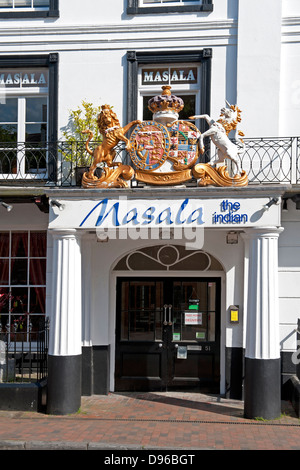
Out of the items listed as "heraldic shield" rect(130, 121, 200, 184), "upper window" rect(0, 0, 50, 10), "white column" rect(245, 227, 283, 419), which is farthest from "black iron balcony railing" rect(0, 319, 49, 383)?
"upper window" rect(0, 0, 50, 10)

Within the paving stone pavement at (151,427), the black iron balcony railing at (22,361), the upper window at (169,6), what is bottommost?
the paving stone pavement at (151,427)

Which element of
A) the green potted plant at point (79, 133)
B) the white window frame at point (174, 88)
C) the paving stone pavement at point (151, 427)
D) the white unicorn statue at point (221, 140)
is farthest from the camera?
the white window frame at point (174, 88)

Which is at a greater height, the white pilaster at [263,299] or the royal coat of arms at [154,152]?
the royal coat of arms at [154,152]

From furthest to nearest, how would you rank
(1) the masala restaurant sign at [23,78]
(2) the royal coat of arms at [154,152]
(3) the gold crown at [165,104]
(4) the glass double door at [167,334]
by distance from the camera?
(1) the masala restaurant sign at [23,78] → (4) the glass double door at [167,334] → (3) the gold crown at [165,104] → (2) the royal coat of arms at [154,152]

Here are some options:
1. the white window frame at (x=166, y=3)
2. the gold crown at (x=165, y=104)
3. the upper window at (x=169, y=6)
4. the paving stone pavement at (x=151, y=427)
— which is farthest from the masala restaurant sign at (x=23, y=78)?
the paving stone pavement at (x=151, y=427)

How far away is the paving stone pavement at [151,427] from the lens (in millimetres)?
7824

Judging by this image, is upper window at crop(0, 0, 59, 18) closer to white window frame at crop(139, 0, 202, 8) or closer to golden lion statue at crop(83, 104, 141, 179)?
white window frame at crop(139, 0, 202, 8)

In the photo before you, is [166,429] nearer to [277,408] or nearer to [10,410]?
[277,408]

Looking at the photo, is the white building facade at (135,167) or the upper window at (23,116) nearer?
the white building facade at (135,167)

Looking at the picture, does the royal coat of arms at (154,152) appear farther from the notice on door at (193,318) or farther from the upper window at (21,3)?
the upper window at (21,3)

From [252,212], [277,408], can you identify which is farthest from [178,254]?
[277,408]

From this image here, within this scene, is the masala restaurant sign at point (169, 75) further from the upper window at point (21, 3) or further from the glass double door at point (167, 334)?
the glass double door at point (167, 334)

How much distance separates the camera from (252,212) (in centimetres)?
923

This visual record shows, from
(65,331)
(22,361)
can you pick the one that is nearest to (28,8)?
(65,331)
